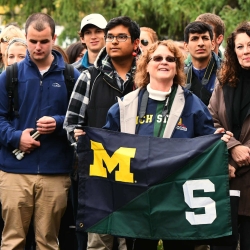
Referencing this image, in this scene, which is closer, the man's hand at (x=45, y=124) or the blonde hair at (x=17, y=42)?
the man's hand at (x=45, y=124)

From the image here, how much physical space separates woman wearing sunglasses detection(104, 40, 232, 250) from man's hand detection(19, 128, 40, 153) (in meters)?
1.01

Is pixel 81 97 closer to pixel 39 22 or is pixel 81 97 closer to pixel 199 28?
pixel 39 22

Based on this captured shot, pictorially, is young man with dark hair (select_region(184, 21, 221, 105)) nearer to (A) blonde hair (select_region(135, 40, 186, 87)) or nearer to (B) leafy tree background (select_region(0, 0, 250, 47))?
(A) blonde hair (select_region(135, 40, 186, 87))

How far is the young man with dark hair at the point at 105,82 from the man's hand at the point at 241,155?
120 cm

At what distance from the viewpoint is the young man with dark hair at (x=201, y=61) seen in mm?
10039

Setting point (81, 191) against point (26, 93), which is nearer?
point (81, 191)

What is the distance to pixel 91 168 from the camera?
841cm

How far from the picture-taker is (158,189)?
816 cm

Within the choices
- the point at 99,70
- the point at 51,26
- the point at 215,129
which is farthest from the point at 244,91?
the point at 51,26

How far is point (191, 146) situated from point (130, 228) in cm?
86

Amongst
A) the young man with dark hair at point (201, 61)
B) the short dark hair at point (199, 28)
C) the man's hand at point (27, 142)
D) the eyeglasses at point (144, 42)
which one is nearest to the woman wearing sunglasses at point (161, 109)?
the man's hand at point (27, 142)

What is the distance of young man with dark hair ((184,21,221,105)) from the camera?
10039 mm

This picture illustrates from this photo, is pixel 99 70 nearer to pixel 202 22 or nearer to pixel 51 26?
pixel 51 26

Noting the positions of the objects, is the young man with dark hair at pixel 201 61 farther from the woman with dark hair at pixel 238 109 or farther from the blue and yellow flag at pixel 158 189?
the blue and yellow flag at pixel 158 189
